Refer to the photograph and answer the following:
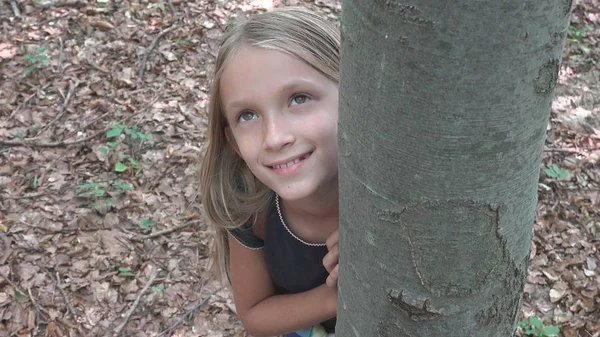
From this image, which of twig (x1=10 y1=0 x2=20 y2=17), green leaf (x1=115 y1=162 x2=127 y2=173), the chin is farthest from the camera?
twig (x1=10 y1=0 x2=20 y2=17)

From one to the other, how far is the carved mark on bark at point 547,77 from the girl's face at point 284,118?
0.72 metres

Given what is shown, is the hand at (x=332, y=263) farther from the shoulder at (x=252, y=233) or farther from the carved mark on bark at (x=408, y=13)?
the carved mark on bark at (x=408, y=13)

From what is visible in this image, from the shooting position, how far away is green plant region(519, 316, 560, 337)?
3029 mm

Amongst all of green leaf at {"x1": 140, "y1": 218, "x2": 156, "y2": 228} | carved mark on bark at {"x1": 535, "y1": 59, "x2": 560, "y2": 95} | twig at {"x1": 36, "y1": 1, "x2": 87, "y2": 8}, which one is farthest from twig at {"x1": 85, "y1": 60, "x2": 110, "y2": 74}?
carved mark on bark at {"x1": 535, "y1": 59, "x2": 560, "y2": 95}

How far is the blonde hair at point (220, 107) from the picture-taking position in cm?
152

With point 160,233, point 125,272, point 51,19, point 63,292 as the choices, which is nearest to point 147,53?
point 51,19

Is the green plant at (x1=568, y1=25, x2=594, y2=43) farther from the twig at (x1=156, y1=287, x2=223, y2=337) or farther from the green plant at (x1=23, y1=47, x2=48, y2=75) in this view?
the green plant at (x1=23, y1=47, x2=48, y2=75)

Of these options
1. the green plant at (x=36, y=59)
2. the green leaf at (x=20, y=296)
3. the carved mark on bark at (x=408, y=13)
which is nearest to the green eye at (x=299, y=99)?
the carved mark on bark at (x=408, y=13)

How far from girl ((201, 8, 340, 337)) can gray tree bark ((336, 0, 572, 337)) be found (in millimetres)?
478

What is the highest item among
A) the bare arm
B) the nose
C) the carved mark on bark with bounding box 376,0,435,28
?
the carved mark on bark with bounding box 376,0,435,28

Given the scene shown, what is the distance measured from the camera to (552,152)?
411 cm

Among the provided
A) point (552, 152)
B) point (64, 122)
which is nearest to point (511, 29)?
point (552, 152)

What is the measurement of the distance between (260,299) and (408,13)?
1562mm

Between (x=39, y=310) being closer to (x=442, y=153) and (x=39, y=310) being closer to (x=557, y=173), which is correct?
(x=442, y=153)
